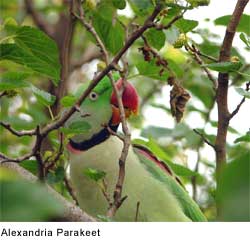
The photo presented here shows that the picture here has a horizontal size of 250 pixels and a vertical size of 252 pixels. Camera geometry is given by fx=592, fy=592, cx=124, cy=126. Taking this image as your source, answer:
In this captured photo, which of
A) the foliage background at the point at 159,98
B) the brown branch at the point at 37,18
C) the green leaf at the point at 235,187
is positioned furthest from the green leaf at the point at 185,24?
the brown branch at the point at 37,18

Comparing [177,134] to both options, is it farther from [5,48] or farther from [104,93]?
[5,48]

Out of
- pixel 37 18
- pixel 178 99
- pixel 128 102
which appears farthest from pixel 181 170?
pixel 37 18

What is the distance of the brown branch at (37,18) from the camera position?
9.43 ft

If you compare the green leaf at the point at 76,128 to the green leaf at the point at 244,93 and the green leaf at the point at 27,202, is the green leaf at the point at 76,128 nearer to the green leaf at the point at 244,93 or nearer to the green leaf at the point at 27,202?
the green leaf at the point at 244,93

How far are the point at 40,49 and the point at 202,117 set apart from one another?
1.15 m

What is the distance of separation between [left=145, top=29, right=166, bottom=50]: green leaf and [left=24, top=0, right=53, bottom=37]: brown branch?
1648 millimetres

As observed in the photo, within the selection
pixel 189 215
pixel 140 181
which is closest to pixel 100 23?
pixel 140 181

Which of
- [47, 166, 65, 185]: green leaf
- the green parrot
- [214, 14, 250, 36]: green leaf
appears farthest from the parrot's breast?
[214, 14, 250, 36]: green leaf

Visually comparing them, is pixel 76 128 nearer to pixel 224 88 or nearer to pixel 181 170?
pixel 224 88

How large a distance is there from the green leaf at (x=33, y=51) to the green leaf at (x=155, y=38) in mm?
242

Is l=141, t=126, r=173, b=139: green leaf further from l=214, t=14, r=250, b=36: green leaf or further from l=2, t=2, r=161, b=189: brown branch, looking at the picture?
l=2, t=2, r=161, b=189: brown branch

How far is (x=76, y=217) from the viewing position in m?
0.82

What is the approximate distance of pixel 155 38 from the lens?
1.32 metres

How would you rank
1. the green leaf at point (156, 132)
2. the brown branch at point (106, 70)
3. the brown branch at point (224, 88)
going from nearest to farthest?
1. the brown branch at point (106, 70)
2. the brown branch at point (224, 88)
3. the green leaf at point (156, 132)
